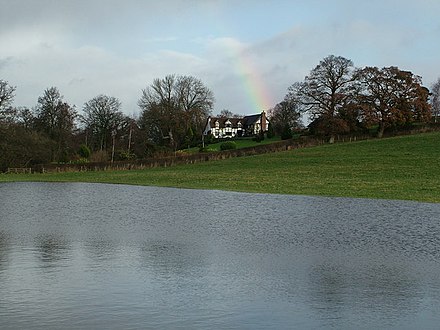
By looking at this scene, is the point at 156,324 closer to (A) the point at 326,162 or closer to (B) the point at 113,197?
(B) the point at 113,197

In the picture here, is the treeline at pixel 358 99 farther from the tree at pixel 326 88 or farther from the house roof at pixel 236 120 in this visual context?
the house roof at pixel 236 120

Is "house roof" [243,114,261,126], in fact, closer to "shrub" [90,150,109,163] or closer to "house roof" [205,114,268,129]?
"house roof" [205,114,268,129]

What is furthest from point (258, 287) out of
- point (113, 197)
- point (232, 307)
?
point (113, 197)

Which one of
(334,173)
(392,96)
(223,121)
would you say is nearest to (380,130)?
(392,96)

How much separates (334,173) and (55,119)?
47.0m

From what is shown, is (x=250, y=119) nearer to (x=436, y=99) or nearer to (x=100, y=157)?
(x=436, y=99)

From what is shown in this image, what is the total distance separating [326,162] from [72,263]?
133ft

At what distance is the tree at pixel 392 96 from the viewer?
6650cm

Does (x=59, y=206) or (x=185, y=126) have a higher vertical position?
(x=185, y=126)

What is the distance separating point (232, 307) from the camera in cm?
805

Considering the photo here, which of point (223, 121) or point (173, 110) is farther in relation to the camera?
point (223, 121)

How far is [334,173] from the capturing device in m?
41.6

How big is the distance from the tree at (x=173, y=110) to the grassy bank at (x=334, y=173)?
3045cm

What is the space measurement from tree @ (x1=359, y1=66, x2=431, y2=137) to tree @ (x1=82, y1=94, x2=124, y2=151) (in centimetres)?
4045
